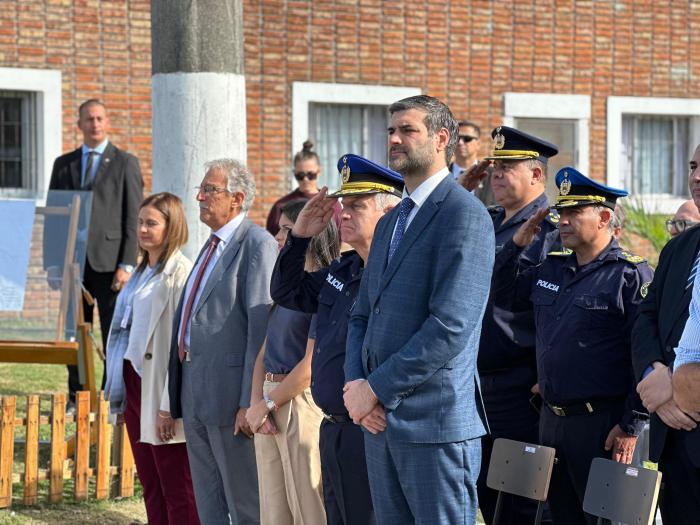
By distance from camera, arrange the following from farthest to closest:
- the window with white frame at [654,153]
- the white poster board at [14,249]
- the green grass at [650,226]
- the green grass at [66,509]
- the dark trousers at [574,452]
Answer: the window with white frame at [654,153]
the green grass at [650,226]
the white poster board at [14,249]
the green grass at [66,509]
the dark trousers at [574,452]

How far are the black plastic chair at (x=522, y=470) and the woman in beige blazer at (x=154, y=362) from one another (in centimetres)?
184

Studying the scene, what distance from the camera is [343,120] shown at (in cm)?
1438

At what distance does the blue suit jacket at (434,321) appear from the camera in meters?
4.00

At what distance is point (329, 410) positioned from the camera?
4785 mm

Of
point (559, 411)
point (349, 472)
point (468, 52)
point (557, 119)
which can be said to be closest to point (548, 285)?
point (559, 411)

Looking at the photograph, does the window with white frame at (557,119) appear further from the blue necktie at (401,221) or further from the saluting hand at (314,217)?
the blue necktie at (401,221)

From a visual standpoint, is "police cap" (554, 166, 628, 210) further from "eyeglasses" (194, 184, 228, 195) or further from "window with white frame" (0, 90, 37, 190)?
"window with white frame" (0, 90, 37, 190)

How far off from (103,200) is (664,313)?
590 cm

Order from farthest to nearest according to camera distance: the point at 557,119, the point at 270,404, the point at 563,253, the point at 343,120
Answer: the point at 557,119 → the point at 343,120 → the point at 270,404 → the point at 563,253

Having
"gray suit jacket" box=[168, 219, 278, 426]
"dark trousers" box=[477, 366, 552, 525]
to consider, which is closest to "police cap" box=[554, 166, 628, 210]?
"dark trousers" box=[477, 366, 552, 525]

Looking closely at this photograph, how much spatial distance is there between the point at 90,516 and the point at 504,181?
325 cm

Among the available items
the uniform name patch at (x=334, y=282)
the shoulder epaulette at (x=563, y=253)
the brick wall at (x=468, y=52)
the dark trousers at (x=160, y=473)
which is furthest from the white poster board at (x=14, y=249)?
the brick wall at (x=468, y=52)

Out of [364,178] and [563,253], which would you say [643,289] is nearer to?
[563,253]

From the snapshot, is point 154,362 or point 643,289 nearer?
point 643,289
